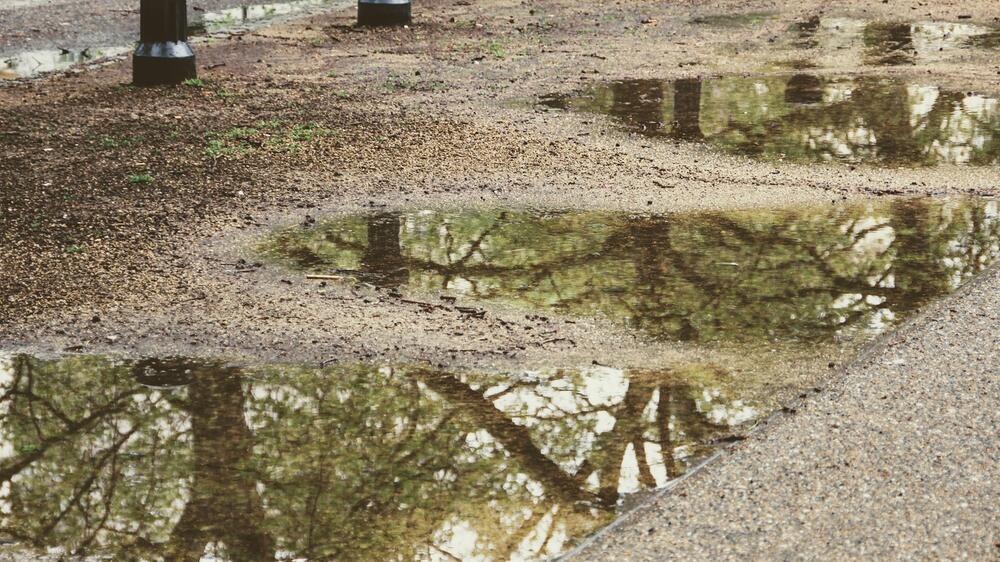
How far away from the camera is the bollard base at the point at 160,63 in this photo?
10.3m

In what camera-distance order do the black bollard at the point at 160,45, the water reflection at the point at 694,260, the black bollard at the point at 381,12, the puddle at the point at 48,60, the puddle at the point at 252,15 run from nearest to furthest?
the water reflection at the point at 694,260 → the black bollard at the point at 160,45 → the puddle at the point at 48,60 → the black bollard at the point at 381,12 → the puddle at the point at 252,15

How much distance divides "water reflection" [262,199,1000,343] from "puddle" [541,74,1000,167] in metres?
1.23

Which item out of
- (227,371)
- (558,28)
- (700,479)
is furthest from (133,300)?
(558,28)

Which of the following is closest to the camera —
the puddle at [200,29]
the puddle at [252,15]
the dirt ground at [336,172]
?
the dirt ground at [336,172]

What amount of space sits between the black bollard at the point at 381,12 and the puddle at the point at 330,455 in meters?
8.76

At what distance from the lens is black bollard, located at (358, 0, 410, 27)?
1337cm

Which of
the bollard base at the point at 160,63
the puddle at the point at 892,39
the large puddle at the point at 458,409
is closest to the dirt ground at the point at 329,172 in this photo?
the bollard base at the point at 160,63

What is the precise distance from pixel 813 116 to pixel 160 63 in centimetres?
499

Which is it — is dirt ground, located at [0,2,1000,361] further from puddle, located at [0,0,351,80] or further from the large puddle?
puddle, located at [0,0,351,80]

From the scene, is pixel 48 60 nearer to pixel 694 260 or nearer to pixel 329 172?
pixel 329 172

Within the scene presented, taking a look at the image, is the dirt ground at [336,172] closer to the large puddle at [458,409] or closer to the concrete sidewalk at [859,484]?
the large puddle at [458,409]

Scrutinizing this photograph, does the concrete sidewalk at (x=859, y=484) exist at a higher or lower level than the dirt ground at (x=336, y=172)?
lower

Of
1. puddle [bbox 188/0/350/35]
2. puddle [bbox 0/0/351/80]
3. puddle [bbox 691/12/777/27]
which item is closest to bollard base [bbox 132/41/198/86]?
puddle [bbox 0/0/351/80]

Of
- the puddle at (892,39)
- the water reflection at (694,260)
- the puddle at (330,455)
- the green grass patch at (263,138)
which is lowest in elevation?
the puddle at (330,455)
